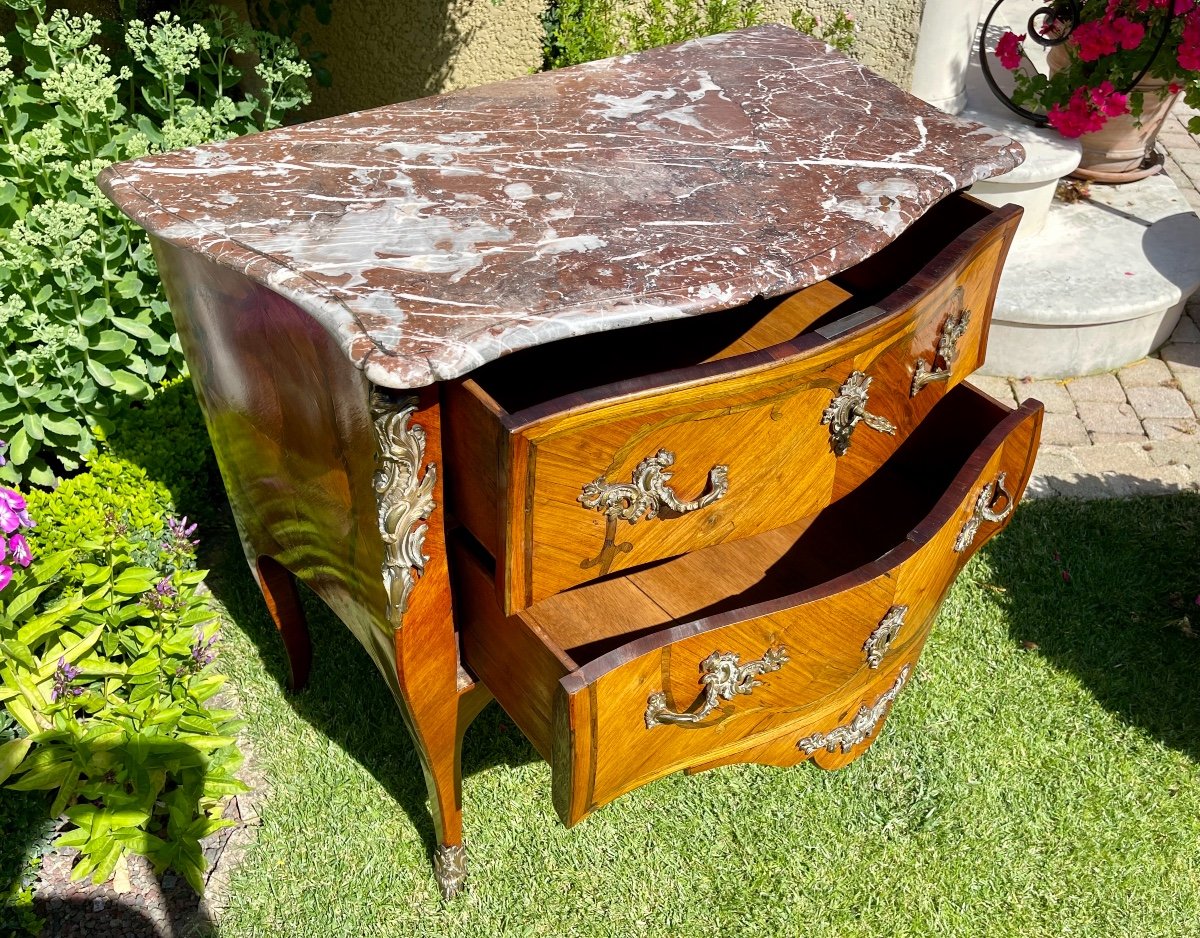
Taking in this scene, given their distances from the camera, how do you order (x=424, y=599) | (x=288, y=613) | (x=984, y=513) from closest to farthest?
1. (x=424, y=599)
2. (x=984, y=513)
3. (x=288, y=613)

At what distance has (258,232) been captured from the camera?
1634 millimetres

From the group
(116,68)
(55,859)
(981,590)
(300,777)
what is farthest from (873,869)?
(116,68)

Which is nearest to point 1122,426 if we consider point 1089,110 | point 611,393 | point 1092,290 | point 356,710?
point 1092,290

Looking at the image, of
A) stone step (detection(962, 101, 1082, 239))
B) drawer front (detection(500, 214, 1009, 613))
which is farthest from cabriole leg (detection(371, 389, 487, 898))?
stone step (detection(962, 101, 1082, 239))

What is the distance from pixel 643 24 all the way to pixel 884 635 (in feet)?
9.65

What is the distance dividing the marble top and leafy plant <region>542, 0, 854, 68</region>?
169 centimetres

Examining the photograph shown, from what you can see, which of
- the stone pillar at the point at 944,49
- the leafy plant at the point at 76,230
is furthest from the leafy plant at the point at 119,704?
the stone pillar at the point at 944,49

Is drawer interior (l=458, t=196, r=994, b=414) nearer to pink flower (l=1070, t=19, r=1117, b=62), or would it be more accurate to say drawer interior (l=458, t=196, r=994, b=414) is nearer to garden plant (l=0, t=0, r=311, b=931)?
garden plant (l=0, t=0, r=311, b=931)

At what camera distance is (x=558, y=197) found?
176cm

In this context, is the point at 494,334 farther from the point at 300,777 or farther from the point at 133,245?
the point at 133,245

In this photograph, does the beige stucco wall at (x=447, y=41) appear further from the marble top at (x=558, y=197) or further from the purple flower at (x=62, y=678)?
the purple flower at (x=62, y=678)

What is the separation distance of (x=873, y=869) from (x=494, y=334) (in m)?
1.52

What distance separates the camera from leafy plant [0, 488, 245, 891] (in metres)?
2.22

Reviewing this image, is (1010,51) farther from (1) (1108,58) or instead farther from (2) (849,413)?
(2) (849,413)
